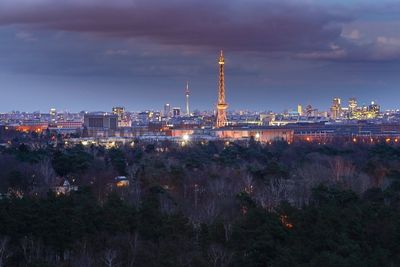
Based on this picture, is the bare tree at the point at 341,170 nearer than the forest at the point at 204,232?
No

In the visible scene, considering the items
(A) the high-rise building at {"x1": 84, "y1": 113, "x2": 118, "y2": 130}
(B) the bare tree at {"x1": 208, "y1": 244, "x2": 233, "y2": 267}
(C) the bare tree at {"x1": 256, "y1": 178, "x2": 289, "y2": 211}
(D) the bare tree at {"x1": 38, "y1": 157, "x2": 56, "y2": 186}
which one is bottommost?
(B) the bare tree at {"x1": 208, "y1": 244, "x2": 233, "y2": 267}

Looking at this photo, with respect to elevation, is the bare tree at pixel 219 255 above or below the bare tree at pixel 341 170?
below

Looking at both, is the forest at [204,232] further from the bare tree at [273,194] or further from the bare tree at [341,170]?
the bare tree at [341,170]

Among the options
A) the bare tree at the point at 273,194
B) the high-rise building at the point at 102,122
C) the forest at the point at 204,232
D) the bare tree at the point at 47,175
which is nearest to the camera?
the forest at the point at 204,232

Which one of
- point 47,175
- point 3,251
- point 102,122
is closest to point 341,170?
point 47,175

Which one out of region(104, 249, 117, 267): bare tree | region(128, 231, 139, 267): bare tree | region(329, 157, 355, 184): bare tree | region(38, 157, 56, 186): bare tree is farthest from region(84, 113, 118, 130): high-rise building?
region(104, 249, 117, 267): bare tree

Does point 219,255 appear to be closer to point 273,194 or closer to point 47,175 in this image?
point 273,194

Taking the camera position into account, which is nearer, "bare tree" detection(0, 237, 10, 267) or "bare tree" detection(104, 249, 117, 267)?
"bare tree" detection(104, 249, 117, 267)

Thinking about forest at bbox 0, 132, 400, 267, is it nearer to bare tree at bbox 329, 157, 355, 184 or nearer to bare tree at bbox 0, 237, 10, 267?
bare tree at bbox 0, 237, 10, 267

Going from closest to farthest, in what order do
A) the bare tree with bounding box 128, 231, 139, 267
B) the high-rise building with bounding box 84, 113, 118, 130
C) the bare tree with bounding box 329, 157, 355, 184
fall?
the bare tree with bounding box 128, 231, 139, 267 < the bare tree with bounding box 329, 157, 355, 184 < the high-rise building with bounding box 84, 113, 118, 130

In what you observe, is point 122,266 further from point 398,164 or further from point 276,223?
point 398,164

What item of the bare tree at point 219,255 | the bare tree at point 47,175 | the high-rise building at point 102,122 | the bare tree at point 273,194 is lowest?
the bare tree at point 219,255

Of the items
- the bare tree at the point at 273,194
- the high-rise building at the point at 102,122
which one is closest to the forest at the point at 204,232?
the bare tree at the point at 273,194
